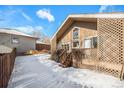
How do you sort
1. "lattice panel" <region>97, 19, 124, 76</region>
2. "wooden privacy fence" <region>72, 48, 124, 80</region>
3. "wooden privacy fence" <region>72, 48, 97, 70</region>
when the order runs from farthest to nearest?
"wooden privacy fence" <region>72, 48, 97, 70</region>, "lattice panel" <region>97, 19, 124, 76</region>, "wooden privacy fence" <region>72, 48, 124, 80</region>

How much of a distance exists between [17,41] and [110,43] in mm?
14113

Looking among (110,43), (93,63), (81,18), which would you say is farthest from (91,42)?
(110,43)

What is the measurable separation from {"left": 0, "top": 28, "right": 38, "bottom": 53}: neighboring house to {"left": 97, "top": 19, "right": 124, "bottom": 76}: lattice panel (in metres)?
13.1

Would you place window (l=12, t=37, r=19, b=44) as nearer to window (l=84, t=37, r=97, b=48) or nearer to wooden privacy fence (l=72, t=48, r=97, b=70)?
wooden privacy fence (l=72, t=48, r=97, b=70)

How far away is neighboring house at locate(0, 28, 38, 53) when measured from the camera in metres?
A: 19.2

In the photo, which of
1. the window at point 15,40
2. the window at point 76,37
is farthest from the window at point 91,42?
the window at point 15,40

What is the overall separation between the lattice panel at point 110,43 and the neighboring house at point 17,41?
43.1 ft

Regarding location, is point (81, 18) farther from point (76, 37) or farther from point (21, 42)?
point (21, 42)

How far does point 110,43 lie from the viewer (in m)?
8.75

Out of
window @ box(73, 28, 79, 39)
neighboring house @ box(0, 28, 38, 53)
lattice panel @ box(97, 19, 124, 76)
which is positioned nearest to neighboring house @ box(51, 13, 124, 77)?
lattice panel @ box(97, 19, 124, 76)

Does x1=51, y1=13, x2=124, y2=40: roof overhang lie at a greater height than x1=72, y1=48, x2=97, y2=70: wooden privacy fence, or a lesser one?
greater
